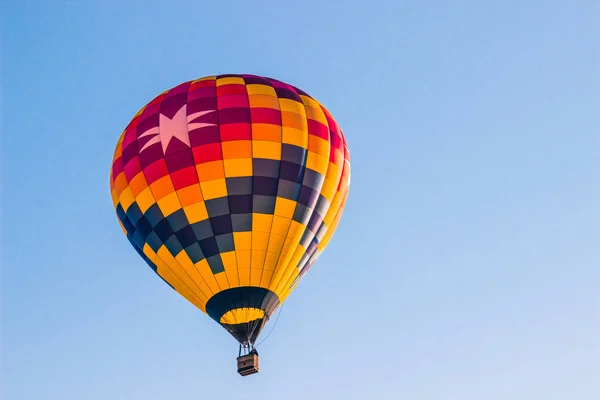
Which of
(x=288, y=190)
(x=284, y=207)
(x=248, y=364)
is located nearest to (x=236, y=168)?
(x=288, y=190)

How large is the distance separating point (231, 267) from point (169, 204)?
1822 millimetres

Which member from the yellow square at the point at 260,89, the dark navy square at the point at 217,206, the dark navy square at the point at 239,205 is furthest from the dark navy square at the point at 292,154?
the dark navy square at the point at 217,206

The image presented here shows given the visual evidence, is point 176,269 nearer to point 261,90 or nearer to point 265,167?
point 265,167

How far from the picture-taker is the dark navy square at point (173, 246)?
18.8 m

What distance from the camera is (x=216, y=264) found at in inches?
728

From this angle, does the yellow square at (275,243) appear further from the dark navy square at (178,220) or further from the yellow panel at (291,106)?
the yellow panel at (291,106)

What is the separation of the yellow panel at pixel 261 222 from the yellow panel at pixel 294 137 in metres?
1.69

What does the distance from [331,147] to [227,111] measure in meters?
2.34

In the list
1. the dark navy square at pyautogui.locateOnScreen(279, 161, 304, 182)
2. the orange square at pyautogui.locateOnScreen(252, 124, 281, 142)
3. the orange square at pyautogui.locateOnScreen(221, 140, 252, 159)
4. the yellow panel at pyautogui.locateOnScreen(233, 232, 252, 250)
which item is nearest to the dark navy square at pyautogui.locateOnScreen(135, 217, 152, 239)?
the yellow panel at pyautogui.locateOnScreen(233, 232, 252, 250)

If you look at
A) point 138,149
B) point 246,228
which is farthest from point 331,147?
point 138,149

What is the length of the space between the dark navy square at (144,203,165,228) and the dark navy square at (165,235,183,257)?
0.47 meters

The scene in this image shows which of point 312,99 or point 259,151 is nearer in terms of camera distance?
point 259,151

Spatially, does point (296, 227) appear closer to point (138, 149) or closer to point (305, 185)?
point (305, 185)

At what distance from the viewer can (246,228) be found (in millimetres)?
18594
